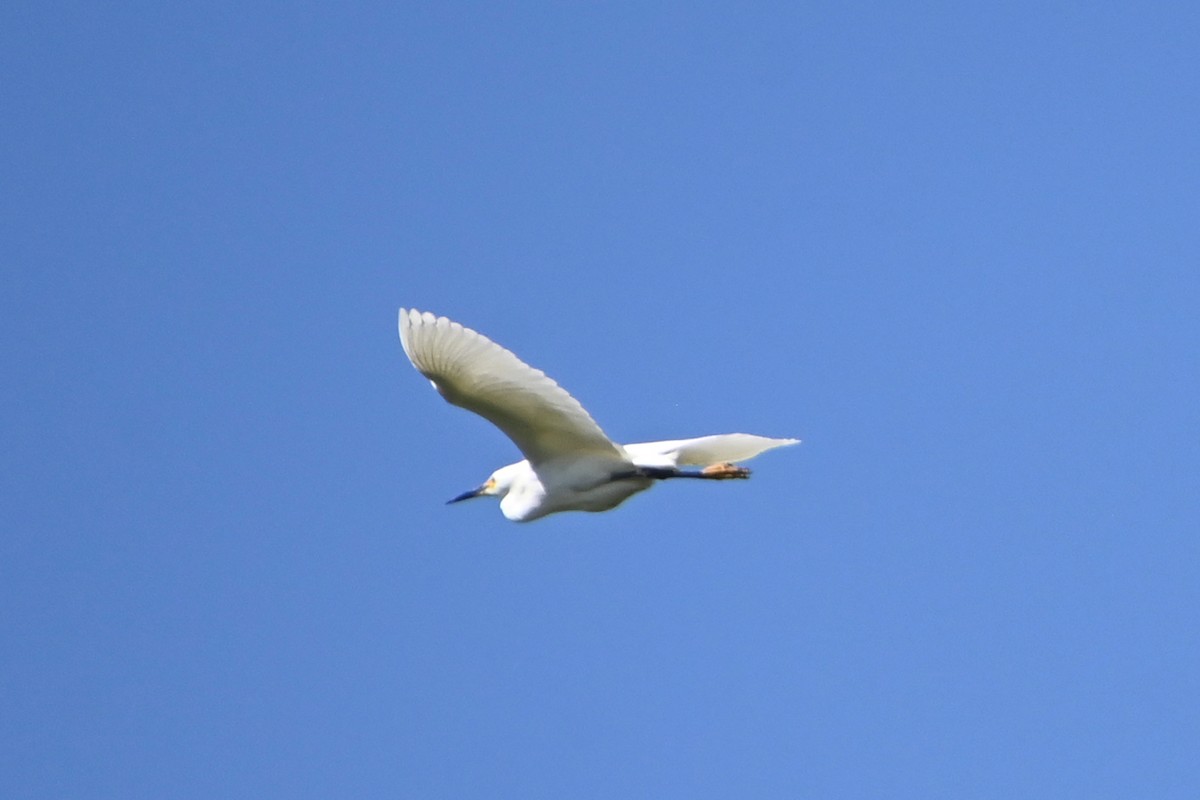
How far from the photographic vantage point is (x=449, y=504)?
50.6ft

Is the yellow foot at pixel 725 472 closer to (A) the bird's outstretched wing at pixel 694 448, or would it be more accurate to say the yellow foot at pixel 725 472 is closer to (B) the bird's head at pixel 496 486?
(A) the bird's outstretched wing at pixel 694 448

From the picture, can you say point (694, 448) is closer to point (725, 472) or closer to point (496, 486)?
point (725, 472)

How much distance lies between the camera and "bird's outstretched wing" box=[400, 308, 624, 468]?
11.8m

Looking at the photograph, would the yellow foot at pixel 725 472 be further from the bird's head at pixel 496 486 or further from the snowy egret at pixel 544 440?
the bird's head at pixel 496 486

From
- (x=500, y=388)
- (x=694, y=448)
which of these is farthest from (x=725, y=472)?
(x=500, y=388)

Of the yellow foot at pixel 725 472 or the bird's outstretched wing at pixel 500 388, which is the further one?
the yellow foot at pixel 725 472

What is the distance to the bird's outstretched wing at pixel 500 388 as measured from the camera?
11844 millimetres

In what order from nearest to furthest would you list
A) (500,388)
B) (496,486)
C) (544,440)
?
(500,388) < (544,440) < (496,486)

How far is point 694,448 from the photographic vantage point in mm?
13203

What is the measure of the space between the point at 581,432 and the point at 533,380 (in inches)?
34.5

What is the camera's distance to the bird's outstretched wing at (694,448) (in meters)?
13.1

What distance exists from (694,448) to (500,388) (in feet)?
6.06

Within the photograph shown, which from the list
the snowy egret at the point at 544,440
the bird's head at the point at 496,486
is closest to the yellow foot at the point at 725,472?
the snowy egret at the point at 544,440

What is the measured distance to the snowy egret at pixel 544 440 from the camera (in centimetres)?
1194
